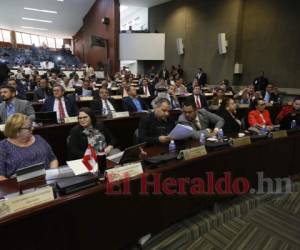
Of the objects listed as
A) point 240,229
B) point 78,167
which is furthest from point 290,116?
point 78,167

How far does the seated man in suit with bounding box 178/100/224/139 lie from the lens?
8.79 feet

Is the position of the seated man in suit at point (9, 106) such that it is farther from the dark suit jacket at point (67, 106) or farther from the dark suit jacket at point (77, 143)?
the dark suit jacket at point (77, 143)

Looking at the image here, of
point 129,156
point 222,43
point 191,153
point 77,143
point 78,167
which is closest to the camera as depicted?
point 78,167

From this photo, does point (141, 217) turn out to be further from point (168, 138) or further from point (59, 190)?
point (168, 138)

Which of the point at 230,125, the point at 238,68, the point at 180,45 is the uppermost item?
the point at 180,45

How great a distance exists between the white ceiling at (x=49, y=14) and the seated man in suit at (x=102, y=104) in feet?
32.2

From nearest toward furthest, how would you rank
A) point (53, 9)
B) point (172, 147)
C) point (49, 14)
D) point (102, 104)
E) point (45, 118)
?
1. point (172, 147)
2. point (45, 118)
3. point (102, 104)
4. point (53, 9)
5. point (49, 14)

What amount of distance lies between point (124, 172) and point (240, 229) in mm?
1270

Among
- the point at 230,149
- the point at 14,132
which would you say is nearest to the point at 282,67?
the point at 230,149

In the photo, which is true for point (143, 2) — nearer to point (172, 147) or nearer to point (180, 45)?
point (180, 45)

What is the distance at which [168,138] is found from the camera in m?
2.24

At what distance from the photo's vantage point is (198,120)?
291 cm

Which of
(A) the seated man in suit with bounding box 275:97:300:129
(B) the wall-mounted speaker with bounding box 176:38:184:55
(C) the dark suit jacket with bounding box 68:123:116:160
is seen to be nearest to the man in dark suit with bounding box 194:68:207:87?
(B) the wall-mounted speaker with bounding box 176:38:184:55

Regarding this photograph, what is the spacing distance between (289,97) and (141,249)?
7.40 metres
